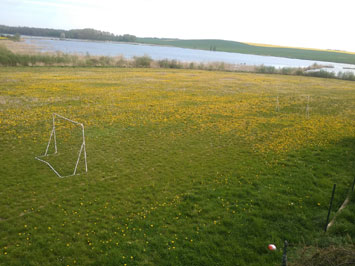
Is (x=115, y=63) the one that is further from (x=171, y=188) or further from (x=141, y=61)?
(x=171, y=188)

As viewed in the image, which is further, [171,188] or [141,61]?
[141,61]

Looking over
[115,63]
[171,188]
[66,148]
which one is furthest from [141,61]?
[171,188]

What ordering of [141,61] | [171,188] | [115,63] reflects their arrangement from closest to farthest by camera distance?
[171,188] → [115,63] → [141,61]

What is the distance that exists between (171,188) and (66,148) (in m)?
7.65

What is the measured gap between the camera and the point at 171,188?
1109 centimetres

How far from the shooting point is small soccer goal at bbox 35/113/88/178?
12552 mm

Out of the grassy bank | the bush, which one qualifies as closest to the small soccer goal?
the grassy bank

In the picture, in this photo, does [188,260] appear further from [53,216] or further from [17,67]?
[17,67]

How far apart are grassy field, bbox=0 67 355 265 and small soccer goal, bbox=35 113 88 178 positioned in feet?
0.42

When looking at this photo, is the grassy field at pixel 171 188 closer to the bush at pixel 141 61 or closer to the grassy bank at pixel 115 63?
the grassy bank at pixel 115 63

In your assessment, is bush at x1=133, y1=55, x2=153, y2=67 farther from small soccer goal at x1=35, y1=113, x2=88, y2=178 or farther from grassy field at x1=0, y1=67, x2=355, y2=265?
small soccer goal at x1=35, y1=113, x2=88, y2=178

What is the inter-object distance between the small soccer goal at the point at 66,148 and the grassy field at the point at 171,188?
0.42 ft

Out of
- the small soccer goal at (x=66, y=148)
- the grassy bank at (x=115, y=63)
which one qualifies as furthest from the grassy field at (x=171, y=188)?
the grassy bank at (x=115, y=63)

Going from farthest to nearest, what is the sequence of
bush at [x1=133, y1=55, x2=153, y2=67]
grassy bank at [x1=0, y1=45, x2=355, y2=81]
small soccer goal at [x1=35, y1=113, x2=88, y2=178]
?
bush at [x1=133, y1=55, x2=153, y2=67], grassy bank at [x1=0, y1=45, x2=355, y2=81], small soccer goal at [x1=35, y1=113, x2=88, y2=178]
